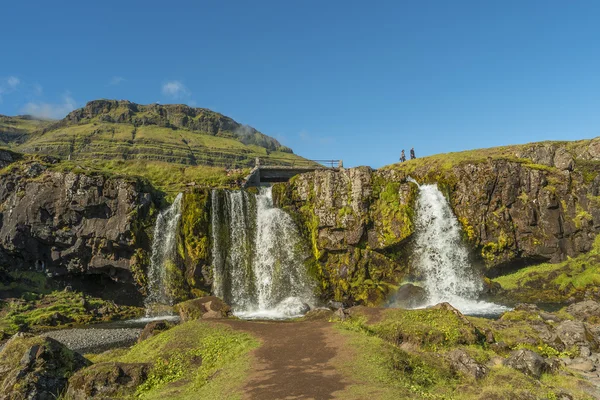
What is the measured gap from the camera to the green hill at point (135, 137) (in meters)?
140

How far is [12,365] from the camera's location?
46.9 feet

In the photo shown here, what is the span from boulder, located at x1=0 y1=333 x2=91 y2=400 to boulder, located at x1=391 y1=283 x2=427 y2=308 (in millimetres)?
31146

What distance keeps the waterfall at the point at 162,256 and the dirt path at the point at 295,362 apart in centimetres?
2530

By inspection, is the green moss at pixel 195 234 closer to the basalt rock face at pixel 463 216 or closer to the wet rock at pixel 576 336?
the basalt rock face at pixel 463 216

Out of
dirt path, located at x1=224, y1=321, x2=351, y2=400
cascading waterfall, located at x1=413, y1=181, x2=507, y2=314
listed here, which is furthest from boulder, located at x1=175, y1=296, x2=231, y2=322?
cascading waterfall, located at x1=413, y1=181, x2=507, y2=314

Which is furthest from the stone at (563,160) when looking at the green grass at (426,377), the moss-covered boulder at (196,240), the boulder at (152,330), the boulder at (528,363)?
the boulder at (152,330)

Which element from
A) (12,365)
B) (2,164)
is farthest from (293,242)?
(2,164)

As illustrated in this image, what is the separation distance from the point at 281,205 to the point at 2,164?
116ft

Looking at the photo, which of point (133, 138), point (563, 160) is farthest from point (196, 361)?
point (133, 138)

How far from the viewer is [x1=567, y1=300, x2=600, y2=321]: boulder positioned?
90.1 ft

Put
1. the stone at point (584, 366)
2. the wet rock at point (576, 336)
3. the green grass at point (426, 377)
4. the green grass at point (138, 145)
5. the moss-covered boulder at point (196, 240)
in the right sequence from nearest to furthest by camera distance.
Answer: the green grass at point (426, 377)
the stone at point (584, 366)
the wet rock at point (576, 336)
the moss-covered boulder at point (196, 240)
the green grass at point (138, 145)

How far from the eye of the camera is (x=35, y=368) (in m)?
13.6

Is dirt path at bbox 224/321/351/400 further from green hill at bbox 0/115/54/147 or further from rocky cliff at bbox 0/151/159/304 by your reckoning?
green hill at bbox 0/115/54/147

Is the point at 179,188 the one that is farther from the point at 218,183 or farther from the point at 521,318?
the point at 521,318
